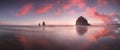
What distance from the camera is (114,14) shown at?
6398 mm

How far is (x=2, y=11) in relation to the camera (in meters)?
6.04

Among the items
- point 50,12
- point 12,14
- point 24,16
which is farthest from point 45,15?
point 12,14

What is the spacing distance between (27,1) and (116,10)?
3.34m

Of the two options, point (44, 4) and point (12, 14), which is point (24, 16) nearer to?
point (12, 14)

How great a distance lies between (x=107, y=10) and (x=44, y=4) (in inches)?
92.7

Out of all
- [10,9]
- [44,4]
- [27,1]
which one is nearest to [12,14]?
[10,9]

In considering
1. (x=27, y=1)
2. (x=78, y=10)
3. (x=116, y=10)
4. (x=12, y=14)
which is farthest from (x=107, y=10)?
(x=12, y=14)

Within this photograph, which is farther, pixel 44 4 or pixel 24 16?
pixel 24 16

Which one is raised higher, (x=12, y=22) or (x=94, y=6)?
(x=94, y=6)

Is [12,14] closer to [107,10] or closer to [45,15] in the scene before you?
[45,15]

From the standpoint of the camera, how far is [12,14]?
6230 mm

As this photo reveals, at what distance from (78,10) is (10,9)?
251 centimetres

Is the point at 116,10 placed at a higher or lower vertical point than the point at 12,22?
higher

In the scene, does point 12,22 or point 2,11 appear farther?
point 12,22
